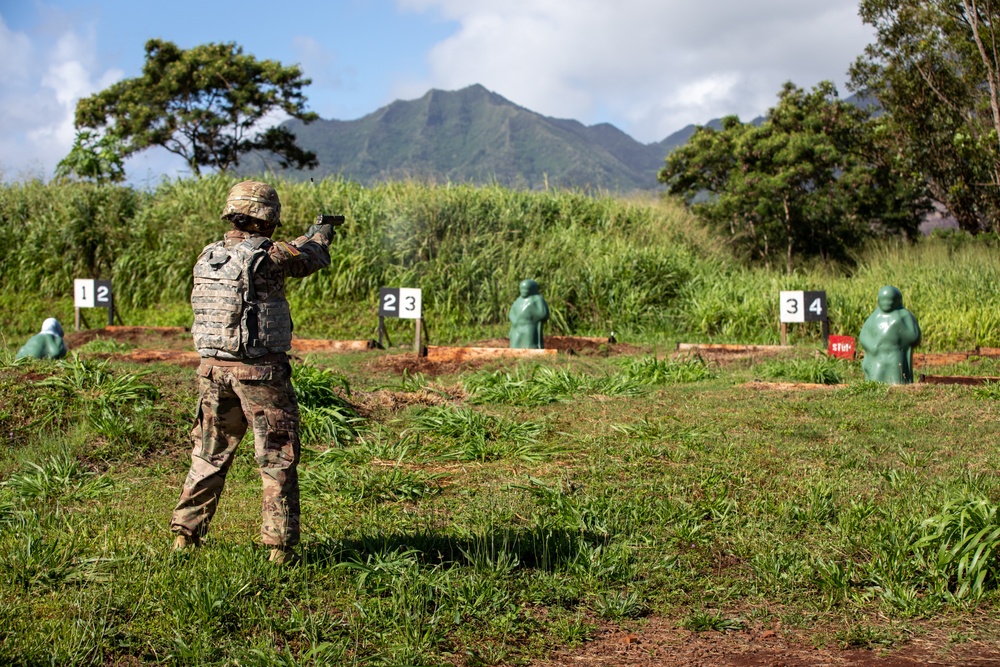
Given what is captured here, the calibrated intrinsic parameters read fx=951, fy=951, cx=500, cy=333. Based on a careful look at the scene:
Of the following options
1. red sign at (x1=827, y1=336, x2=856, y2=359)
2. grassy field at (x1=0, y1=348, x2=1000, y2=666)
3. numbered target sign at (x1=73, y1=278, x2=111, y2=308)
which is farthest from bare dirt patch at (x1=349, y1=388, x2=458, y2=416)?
numbered target sign at (x1=73, y1=278, x2=111, y2=308)

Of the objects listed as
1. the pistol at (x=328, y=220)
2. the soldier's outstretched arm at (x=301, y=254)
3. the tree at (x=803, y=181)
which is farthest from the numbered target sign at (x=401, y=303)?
the tree at (x=803, y=181)

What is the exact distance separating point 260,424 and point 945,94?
2014cm

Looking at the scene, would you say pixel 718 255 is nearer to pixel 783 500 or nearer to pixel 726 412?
pixel 726 412

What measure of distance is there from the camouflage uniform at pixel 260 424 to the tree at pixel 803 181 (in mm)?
17861

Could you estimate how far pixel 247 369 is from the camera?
13.1ft

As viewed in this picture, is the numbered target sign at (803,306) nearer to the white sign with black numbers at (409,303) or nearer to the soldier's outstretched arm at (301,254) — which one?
the white sign with black numbers at (409,303)

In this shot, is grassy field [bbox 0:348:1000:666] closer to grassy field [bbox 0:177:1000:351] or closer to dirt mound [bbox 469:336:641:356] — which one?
dirt mound [bbox 469:336:641:356]

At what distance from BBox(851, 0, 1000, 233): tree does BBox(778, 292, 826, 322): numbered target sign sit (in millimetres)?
8579

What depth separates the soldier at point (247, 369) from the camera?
400 cm

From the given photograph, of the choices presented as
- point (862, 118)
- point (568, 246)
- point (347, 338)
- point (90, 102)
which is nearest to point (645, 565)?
point (347, 338)

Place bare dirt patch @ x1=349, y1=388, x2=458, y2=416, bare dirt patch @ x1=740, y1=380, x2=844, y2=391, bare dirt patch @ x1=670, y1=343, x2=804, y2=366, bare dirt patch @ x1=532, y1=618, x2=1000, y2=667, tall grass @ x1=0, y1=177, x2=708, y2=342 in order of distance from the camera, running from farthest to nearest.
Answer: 1. tall grass @ x1=0, y1=177, x2=708, y2=342
2. bare dirt patch @ x1=670, y1=343, x2=804, y2=366
3. bare dirt patch @ x1=740, y1=380, x2=844, y2=391
4. bare dirt patch @ x1=349, y1=388, x2=458, y2=416
5. bare dirt patch @ x1=532, y1=618, x2=1000, y2=667

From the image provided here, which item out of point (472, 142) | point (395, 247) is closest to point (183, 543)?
point (395, 247)

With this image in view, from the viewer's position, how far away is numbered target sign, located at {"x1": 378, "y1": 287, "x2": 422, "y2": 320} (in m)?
11.6

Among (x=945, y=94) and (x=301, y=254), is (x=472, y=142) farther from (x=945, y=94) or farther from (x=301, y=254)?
(x=301, y=254)
